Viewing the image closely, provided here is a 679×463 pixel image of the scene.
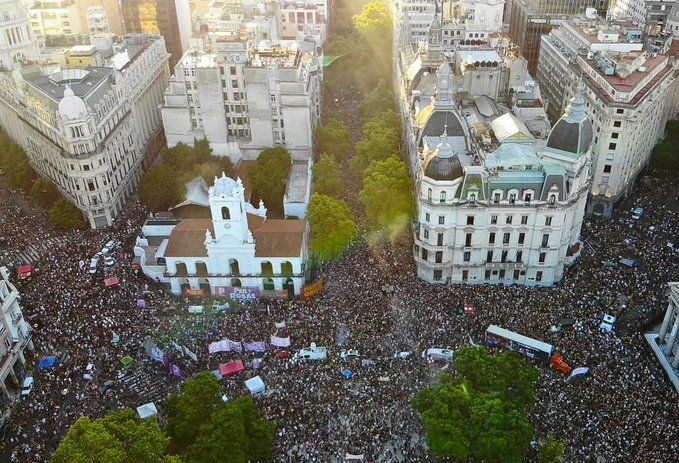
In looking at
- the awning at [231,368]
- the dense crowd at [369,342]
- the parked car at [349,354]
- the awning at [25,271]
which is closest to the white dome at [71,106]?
the dense crowd at [369,342]

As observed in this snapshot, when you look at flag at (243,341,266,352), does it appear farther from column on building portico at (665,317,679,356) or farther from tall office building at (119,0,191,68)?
tall office building at (119,0,191,68)

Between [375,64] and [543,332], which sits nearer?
[543,332]

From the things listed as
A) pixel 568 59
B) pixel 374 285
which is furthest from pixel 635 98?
pixel 374 285

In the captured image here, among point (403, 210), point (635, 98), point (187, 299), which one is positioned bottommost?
point (187, 299)

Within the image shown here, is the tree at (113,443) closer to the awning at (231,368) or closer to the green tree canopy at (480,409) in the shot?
the awning at (231,368)

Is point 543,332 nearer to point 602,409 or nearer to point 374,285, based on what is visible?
point 602,409
